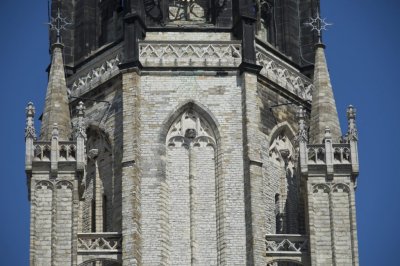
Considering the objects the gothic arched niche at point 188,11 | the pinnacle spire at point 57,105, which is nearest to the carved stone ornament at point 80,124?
the pinnacle spire at point 57,105

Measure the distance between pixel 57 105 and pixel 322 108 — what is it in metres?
6.24

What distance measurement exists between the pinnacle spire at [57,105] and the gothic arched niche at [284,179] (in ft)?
16.3

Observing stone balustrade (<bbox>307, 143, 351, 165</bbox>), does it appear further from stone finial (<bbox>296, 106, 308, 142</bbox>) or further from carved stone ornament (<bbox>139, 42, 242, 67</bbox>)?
carved stone ornament (<bbox>139, 42, 242, 67</bbox>)

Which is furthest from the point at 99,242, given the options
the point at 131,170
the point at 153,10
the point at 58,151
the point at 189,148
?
the point at 153,10

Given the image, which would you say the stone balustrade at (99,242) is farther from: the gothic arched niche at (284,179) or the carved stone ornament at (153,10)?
the carved stone ornament at (153,10)

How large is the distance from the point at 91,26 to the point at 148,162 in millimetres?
5510

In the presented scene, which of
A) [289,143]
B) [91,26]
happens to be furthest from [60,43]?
[289,143]

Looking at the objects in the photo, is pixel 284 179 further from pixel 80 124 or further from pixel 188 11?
pixel 80 124

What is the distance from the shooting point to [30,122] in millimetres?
58000

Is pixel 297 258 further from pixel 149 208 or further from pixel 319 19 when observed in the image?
pixel 319 19

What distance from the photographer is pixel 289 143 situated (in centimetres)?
6050

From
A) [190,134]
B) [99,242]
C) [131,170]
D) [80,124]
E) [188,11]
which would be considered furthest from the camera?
[188,11]

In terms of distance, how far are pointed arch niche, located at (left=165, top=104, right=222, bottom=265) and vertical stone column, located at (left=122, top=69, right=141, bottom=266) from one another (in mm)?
829

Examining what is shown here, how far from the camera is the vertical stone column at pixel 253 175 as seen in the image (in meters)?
57.1
